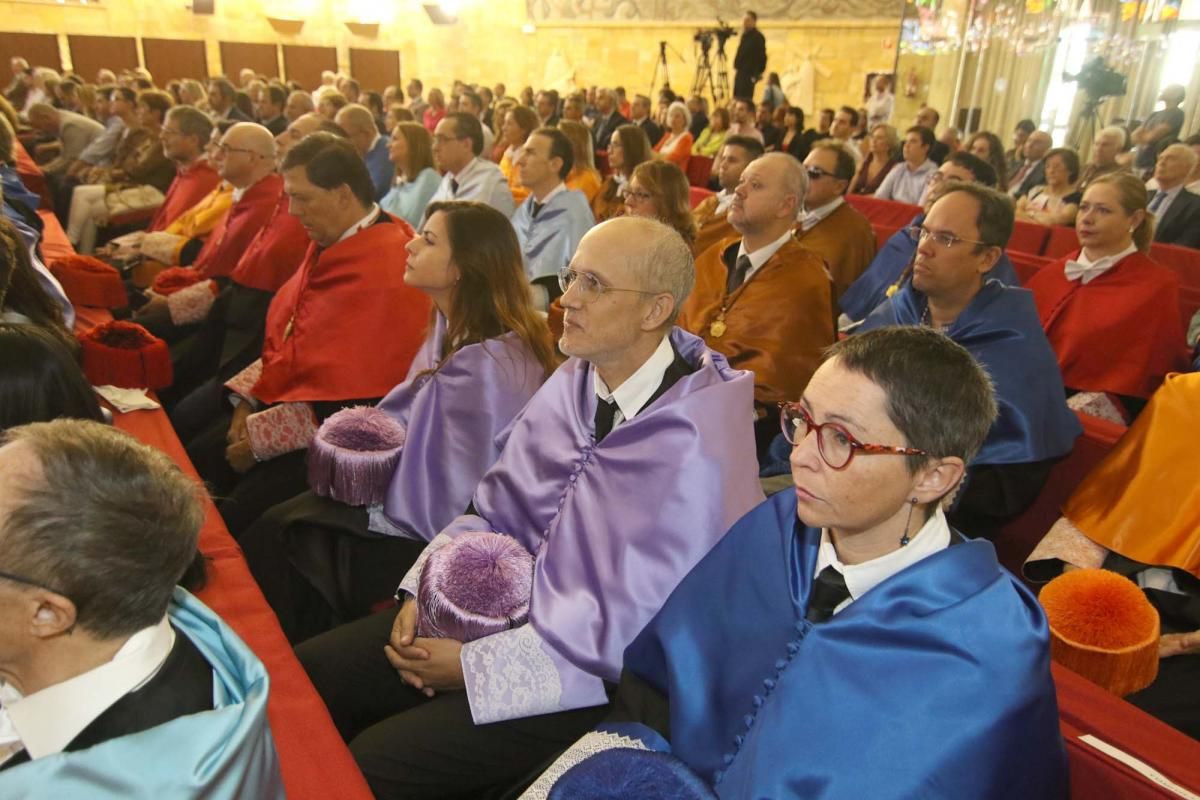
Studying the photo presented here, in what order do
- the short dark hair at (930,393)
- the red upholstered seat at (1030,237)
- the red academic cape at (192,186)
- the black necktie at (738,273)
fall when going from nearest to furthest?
1. the short dark hair at (930,393)
2. the black necktie at (738,273)
3. the red academic cape at (192,186)
4. the red upholstered seat at (1030,237)

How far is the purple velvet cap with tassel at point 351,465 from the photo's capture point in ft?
9.12

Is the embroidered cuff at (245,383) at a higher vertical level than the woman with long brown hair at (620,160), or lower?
lower

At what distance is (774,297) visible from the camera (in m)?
3.89

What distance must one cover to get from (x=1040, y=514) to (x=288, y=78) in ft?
81.9

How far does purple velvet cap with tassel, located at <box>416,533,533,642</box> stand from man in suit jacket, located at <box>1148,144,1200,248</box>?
7.37m

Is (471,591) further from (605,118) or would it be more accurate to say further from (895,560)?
(605,118)

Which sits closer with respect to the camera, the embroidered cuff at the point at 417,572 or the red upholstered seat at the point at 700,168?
the embroidered cuff at the point at 417,572

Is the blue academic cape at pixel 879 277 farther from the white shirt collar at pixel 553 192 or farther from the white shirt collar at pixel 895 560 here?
the white shirt collar at pixel 895 560

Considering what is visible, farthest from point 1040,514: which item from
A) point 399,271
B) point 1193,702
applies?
point 399,271

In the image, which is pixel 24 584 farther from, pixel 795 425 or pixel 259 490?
pixel 259 490

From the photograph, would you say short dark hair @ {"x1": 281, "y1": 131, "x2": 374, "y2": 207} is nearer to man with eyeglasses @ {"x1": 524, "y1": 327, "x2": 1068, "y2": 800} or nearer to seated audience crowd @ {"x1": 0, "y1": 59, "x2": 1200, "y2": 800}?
seated audience crowd @ {"x1": 0, "y1": 59, "x2": 1200, "y2": 800}

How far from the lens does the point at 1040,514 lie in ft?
10.8

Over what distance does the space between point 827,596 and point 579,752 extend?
0.61m

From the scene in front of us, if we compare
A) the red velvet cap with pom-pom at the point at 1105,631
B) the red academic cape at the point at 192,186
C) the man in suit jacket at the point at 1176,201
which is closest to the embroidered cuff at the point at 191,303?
the red academic cape at the point at 192,186
